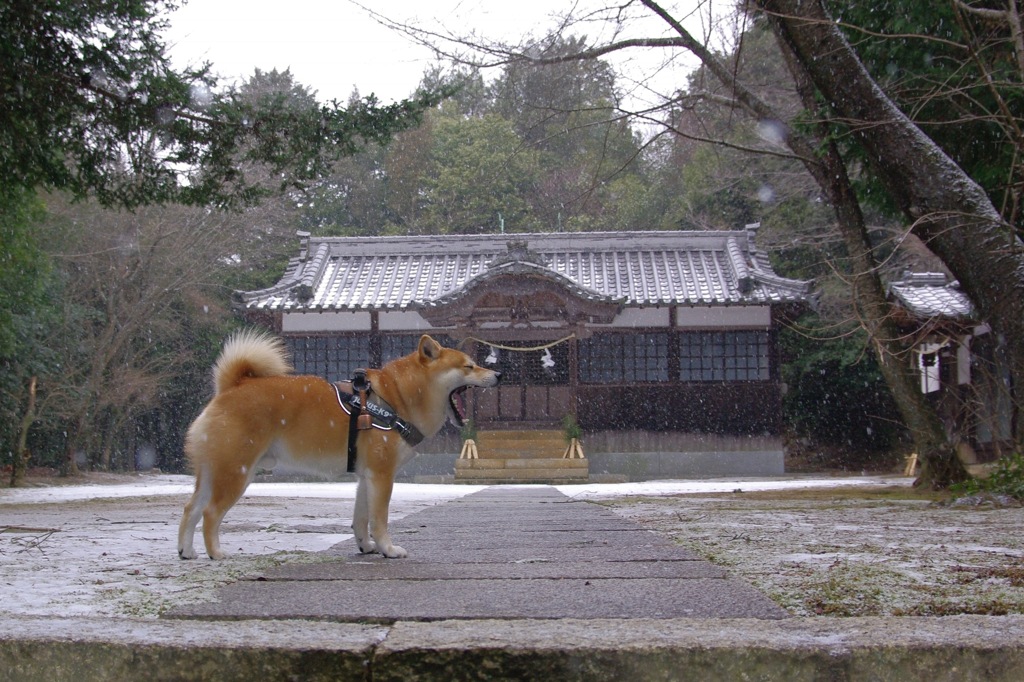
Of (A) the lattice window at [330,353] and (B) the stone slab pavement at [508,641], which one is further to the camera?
Answer: (A) the lattice window at [330,353]

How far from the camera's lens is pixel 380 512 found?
12.6 ft

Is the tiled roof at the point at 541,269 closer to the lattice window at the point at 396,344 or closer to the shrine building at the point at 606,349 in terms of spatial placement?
the shrine building at the point at 606,349

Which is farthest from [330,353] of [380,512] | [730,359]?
[380,512]

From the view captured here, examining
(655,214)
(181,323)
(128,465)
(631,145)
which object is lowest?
(128,465)

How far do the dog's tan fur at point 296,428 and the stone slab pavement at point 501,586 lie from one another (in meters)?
0.38

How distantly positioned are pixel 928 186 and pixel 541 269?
36.2ft

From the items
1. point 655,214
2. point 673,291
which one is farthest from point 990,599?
point 655,214

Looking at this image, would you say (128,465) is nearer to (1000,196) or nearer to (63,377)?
(63,377)


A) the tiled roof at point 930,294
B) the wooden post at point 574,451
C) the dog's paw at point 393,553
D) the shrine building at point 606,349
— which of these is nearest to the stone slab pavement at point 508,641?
the dog's paw at point 393,553

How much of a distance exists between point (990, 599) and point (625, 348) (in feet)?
57.2

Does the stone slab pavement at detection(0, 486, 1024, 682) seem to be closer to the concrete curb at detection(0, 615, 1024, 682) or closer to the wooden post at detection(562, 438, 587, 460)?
the concrete curb at detection(0, 615, 1024, 682)

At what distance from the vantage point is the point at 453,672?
1861 mm

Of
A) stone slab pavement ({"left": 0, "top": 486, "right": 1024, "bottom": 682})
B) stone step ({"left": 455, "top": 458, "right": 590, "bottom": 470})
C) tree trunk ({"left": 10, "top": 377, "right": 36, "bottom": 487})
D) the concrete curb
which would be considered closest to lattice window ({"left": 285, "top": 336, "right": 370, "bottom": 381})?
stone step ({"left": 455, "top": 458, "right": 590, "bottom": 470})

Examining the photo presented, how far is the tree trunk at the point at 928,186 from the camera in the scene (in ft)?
24.2
